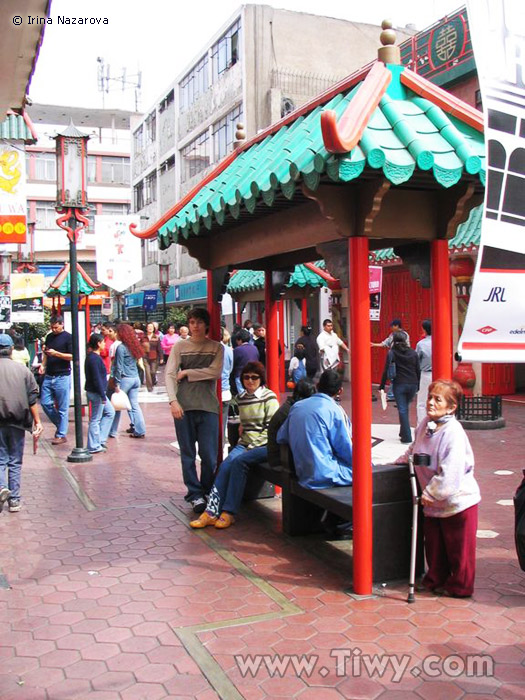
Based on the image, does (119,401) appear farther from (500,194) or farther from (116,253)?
(500,194)

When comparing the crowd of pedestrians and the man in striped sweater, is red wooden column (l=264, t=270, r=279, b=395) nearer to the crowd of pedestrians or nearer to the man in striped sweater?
the crowd of pedestrians

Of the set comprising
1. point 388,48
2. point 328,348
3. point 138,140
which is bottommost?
point 328,348

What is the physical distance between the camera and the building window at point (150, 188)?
132 feet

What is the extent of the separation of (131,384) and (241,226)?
5.00 m

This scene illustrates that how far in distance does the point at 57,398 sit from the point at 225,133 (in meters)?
21.2

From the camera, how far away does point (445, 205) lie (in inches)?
190

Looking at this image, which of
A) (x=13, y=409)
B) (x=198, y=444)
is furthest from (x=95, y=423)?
(x=198, y=444)

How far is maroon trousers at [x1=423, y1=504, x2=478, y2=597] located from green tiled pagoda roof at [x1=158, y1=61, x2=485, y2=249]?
2175 mm

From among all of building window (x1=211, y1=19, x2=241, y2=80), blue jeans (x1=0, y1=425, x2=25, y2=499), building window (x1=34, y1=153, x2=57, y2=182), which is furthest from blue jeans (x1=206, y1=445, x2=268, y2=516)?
building window (x1=34, y1=153, x2=57, y2=182)

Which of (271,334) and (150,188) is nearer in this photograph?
(271,334)

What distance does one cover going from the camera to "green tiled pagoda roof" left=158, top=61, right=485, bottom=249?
3.96 meters

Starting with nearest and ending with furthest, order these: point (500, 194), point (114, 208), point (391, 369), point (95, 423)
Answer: point (500, 194), point (95, 423), point (391, 369), point (114, 208)

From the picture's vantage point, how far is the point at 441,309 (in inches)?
197

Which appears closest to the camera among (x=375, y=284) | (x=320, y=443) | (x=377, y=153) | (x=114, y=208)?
(x=377, y=153)
